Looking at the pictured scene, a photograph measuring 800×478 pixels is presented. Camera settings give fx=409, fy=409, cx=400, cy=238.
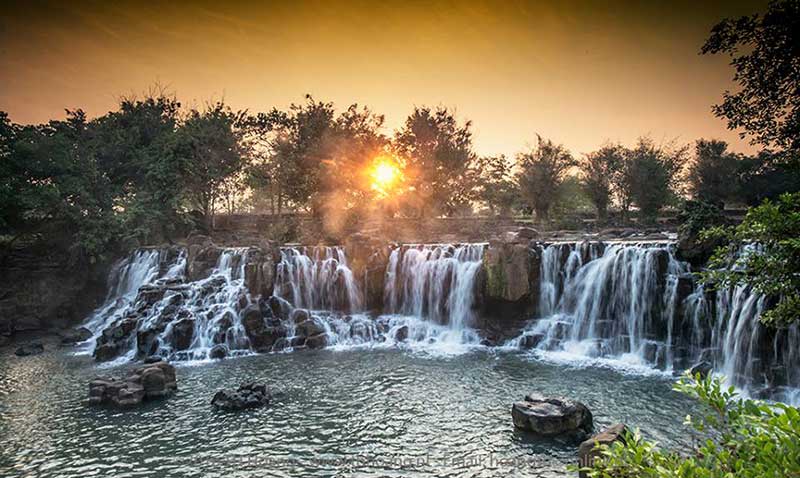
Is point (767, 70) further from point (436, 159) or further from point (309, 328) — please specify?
point (436, 159)

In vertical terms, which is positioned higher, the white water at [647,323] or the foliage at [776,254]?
the foliage at [776,254]

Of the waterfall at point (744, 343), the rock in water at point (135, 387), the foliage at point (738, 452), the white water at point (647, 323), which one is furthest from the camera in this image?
the white water at point (647, 323)

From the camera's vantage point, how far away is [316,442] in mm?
11633

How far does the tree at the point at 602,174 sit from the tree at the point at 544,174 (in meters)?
2.54

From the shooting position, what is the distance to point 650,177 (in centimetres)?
4066

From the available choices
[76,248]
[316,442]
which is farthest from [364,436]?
[76,248]

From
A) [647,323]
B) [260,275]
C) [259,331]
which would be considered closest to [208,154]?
[260,275]

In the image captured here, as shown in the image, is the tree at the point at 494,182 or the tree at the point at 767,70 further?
the tree at the point at 494,182

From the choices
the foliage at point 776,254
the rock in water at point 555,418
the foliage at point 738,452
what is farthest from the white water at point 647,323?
the foliage at point 738,452

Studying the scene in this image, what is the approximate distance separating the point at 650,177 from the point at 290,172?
1406 inches

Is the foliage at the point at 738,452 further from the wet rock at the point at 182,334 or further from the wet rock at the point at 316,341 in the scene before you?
the wet rock at the point at 182,334

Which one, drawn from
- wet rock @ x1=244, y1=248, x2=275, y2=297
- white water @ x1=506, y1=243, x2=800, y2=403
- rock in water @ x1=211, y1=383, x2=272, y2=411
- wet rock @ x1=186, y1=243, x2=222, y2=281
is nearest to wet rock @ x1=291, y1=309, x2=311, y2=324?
wet rock @ x1=244, y1=248, x2=275, y2=297

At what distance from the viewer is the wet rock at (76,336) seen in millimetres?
24406

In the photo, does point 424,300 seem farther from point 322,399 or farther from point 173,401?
point 173,401
